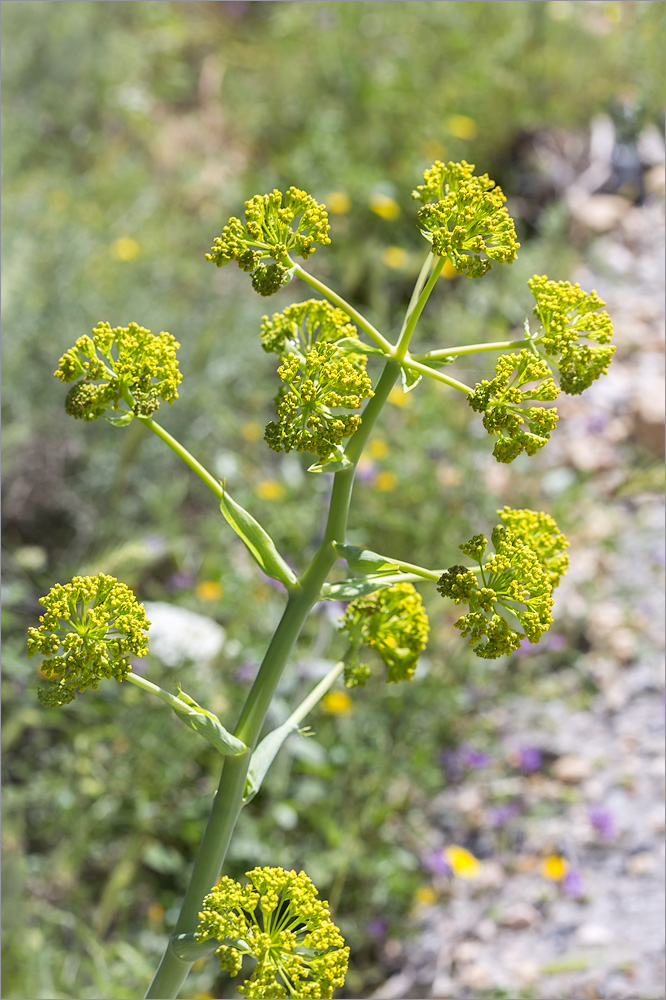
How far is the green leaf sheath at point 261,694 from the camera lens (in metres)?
0.83

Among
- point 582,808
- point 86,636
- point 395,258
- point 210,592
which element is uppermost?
point 395,258

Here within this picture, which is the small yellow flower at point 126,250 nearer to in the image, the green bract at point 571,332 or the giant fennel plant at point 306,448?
the giant fennel plant at point 306,448

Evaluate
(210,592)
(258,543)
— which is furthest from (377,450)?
(258,543)

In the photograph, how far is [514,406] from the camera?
79cm

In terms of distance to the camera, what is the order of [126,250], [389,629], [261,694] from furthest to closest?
[126,250] < [389,629] < [261,694]

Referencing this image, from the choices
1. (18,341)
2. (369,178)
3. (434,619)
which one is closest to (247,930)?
(434,619)

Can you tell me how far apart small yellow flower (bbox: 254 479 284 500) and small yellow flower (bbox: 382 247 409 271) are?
140cm

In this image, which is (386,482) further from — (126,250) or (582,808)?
(126,250)

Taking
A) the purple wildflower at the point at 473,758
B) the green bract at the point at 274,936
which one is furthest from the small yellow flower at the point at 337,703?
the green bract at the point at 274,936

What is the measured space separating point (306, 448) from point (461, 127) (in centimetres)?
428

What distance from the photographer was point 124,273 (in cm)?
362

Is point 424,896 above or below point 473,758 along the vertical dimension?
below

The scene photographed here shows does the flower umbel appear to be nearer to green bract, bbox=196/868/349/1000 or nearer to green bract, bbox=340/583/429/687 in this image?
green bract, bbox=340/583/429/687

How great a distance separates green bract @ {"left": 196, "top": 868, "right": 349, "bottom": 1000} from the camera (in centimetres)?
78
